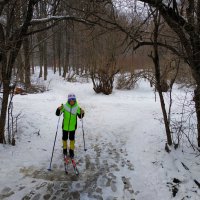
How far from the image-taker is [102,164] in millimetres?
7430

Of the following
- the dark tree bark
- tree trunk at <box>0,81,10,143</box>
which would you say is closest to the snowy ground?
tree trunk at <box>0,81,10,143</box>

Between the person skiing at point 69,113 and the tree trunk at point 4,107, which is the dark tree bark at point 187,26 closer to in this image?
the person skiing at point 69,113

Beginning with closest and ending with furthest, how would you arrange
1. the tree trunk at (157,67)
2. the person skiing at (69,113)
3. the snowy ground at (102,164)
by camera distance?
the snowy ground at (102,164) → the tree trunk at (157,67) → the person skiing at (69,113)

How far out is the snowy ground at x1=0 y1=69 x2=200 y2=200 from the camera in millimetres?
5859

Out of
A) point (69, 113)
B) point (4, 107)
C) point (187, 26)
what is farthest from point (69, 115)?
point (187, 26)

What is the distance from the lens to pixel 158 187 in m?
6.11

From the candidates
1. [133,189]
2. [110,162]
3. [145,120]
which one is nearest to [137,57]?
[145,120]

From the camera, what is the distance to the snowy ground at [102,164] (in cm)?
586

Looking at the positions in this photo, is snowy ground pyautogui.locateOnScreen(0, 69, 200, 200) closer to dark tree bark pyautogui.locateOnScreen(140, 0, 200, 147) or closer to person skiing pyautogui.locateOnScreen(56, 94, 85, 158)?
person skiing pyautogui.locateOnScreen(56, 94, 85, 158)

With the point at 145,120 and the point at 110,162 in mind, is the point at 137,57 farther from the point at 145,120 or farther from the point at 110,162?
the point at 110,162

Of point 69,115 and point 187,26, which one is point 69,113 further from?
point 187,26

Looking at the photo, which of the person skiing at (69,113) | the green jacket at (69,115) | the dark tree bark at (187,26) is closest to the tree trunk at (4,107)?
the person skiing at (69,113)

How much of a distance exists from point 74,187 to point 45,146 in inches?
120

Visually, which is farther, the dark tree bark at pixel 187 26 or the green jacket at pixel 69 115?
the green jacket at pixel 69 115
